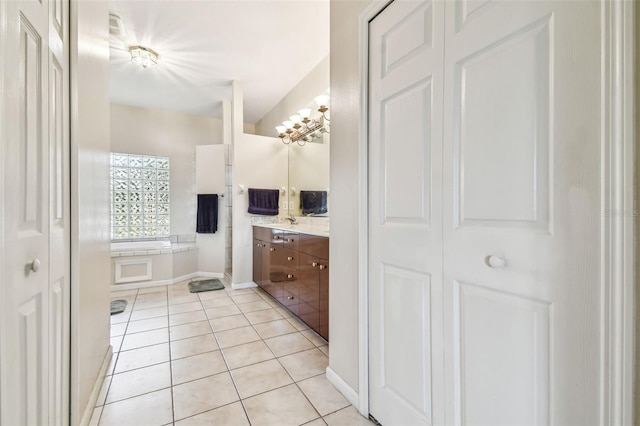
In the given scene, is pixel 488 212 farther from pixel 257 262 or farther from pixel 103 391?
pixel 257 262

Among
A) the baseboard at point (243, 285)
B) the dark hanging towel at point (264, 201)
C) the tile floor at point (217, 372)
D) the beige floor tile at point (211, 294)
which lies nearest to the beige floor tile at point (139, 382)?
the tile floor at point (217, 372)

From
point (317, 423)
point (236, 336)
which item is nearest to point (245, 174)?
point (236, 336)

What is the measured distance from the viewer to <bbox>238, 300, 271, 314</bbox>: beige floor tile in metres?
2.92

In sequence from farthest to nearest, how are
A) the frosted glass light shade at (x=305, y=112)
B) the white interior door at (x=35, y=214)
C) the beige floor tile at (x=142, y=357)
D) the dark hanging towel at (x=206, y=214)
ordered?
the dark hanging towel at (x=206, y=214)
the frosted glass light shade at (x=305, y=112)
the beige floor tile at (x=142, y=357)
the white interior door at (x=35, y=214)

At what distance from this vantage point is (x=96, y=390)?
1.51m

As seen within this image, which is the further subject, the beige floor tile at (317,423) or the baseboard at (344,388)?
the baseboard at (344,388)

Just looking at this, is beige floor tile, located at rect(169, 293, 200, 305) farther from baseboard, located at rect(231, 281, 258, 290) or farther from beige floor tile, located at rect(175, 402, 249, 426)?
beige floor tile, located at rect(175, 402, 249, 426)

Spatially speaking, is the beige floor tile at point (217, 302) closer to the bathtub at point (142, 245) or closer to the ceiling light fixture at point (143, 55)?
the bathtub at point (142, 245)

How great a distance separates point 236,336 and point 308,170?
206 centimetres

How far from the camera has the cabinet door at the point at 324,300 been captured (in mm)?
2074

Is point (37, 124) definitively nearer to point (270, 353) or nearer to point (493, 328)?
point (493, 328)

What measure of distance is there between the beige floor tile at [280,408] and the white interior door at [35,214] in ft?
2.61

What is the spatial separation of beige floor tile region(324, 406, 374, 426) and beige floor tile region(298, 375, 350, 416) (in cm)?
3

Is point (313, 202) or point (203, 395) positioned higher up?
point (313, 202)
